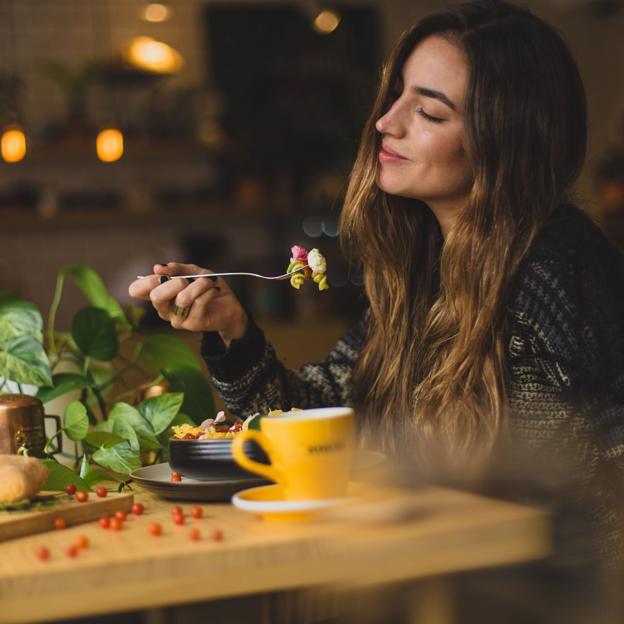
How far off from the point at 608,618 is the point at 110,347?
992mm

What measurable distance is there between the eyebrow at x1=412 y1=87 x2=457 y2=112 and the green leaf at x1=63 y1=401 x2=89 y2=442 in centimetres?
73

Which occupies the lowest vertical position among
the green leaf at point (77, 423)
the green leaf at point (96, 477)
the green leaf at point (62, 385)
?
the green leaf at point (96, 477)

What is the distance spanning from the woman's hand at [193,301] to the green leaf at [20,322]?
6.1 inches

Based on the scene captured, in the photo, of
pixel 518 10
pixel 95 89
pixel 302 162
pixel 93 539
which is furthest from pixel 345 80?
pixel 93 539

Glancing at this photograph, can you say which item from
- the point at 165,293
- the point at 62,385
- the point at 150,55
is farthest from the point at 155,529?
the point at 150,55

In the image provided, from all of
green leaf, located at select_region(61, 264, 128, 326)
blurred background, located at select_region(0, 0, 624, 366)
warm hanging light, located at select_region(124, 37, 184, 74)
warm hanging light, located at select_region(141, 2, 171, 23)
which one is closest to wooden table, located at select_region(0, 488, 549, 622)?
green leaf, located at select_region(61, 264, 128, 326)

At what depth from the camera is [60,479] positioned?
1146mm

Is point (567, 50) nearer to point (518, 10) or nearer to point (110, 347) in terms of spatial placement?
point (518, 10)

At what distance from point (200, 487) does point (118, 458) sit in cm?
26

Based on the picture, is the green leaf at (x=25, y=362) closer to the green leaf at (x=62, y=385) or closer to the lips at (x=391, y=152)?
the green leaf at (x=62, y=385)

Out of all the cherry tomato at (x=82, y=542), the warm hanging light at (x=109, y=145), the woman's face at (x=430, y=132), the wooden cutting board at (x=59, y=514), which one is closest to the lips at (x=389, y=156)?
the woman's face at (x=430, y=132)

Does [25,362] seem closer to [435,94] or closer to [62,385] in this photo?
[62,385]

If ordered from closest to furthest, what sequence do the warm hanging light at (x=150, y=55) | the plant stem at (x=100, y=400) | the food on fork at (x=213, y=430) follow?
the food on fork at (x=213, y=430) → the plant stem at (x=100, y=400) → the warm hanging light at (x=150, y=55)

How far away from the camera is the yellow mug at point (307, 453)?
34.4 inches
